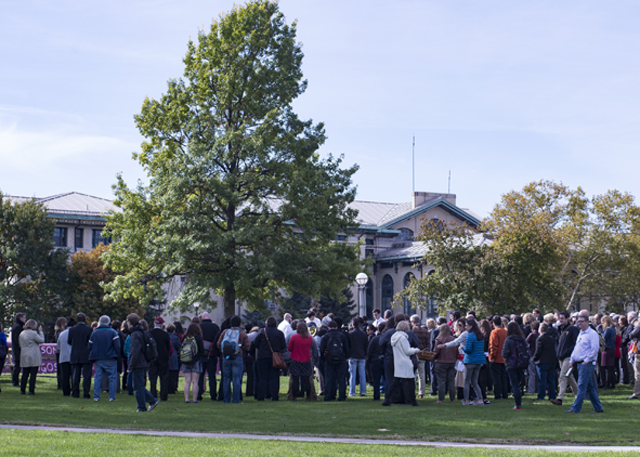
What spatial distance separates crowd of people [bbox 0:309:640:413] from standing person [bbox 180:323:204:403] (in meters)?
0.02

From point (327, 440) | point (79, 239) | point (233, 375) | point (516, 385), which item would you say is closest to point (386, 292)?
point (79, 239)

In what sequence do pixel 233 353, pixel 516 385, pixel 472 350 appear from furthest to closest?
pixel 233 353
pixel 472 350
pixel 516 385

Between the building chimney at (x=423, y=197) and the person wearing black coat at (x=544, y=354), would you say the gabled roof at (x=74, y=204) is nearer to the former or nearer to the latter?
the building chimney at (x=423, y=197)

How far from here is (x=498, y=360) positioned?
1662cm

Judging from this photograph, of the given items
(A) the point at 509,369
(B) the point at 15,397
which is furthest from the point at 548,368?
(B) the point at 15,397

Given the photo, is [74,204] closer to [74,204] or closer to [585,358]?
[74,204]

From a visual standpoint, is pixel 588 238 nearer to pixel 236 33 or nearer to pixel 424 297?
pixel 424 297

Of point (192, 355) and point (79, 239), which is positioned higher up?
point (79, 239)

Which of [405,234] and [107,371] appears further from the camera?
[405,234]

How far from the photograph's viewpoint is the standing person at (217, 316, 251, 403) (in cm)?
1603

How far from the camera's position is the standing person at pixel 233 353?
16.0 m

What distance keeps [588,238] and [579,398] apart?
135 ft

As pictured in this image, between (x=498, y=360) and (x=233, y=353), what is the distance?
593 cm

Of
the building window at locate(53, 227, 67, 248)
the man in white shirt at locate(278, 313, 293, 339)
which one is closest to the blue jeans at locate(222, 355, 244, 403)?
the man in white shirt at locate(278, 313, 293, 339)
